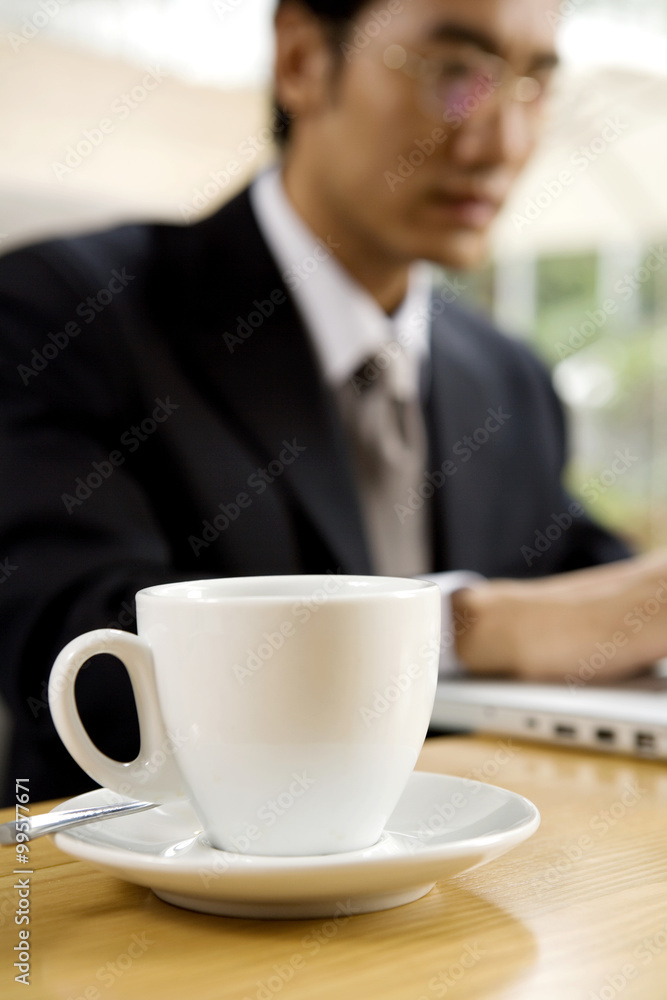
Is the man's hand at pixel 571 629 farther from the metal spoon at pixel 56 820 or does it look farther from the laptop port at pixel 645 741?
the metal spoon at pixel 56 820

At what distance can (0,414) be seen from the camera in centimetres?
91

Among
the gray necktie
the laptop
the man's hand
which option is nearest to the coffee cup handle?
the laptop

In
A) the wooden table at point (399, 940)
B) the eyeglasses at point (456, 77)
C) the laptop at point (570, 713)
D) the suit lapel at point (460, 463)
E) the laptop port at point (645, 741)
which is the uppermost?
the eyeglasses at point (456, 77)

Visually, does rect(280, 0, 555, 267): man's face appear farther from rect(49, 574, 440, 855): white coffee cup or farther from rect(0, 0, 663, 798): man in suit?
rect(49, 574, 440, 855): white coffee cup

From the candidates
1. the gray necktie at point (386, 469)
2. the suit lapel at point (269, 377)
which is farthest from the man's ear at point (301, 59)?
the gray necktie at point (386, 469)

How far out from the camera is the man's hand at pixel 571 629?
2.69 feet

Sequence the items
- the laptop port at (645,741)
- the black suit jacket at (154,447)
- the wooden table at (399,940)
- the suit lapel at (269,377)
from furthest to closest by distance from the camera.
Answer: the suit lapel at (269,377) < the black suit jacket at (154,447) < the laptop port at (645,741) < the wooden table at (399,940)

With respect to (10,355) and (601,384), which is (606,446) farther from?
(10,355)

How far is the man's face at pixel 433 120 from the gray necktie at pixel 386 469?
0.16m

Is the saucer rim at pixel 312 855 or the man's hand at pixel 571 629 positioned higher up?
the saucer rim at pixel 312 855

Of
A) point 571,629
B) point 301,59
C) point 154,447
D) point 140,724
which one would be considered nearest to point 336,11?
point 301,59

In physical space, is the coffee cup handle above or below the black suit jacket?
above

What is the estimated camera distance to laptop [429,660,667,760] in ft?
1.92

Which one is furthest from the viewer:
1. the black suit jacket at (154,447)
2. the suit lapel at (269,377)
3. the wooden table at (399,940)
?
the suit lapel at (269,377)
